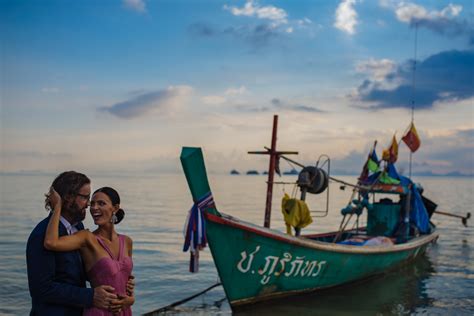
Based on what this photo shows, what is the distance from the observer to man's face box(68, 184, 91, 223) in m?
3.19

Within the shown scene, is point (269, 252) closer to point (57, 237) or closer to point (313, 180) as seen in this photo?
point (313, 180)

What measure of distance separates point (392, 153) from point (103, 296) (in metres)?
13.4

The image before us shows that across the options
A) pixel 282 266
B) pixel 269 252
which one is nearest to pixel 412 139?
pixel 282 266

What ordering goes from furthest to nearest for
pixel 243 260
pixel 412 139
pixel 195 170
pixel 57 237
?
pixel 412 139
pixel 243 260
pixel 195 170
pixel 57 237

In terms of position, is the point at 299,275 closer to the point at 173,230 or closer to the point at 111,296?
the point at 111,296

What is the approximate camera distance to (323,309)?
973 centimetres

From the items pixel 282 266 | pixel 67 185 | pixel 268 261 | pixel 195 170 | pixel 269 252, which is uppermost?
pixel 195 170

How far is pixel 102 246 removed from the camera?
3.29m

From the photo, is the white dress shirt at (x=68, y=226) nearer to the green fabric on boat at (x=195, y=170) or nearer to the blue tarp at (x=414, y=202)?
the green fabric on boat at (x=195, y=170)

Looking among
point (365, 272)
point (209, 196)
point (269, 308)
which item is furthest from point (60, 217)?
point (365, 272)

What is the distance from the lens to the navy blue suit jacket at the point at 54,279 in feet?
9.81

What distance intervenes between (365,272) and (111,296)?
380 inches

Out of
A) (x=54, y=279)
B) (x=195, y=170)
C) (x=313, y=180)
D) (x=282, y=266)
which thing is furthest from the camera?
(x=313, y=180)

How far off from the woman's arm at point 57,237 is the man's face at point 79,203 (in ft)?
0.43
